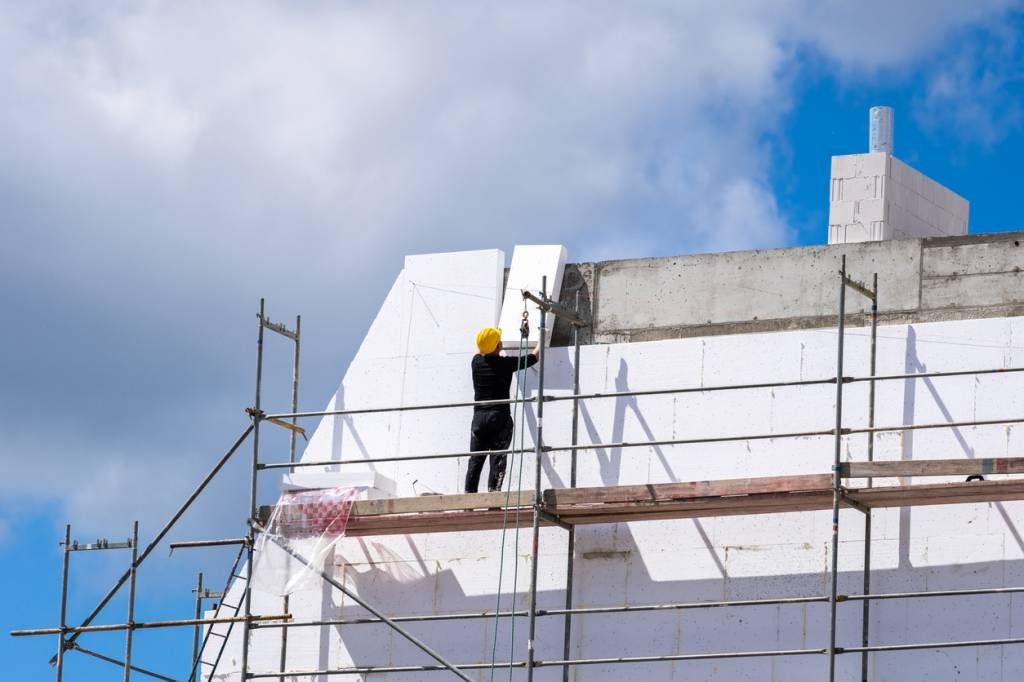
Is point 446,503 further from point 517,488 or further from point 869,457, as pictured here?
point 869,457

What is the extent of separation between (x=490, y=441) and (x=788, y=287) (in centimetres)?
236

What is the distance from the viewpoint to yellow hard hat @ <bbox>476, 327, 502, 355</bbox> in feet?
45.7

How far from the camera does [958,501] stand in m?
12.2

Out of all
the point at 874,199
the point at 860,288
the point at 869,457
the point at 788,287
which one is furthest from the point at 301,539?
the point at 874,199

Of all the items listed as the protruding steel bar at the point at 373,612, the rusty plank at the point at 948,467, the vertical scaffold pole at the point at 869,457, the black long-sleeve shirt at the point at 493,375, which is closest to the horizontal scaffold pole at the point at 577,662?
the protruding steel bar at the point at 373,612

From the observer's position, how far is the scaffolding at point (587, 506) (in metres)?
11.9

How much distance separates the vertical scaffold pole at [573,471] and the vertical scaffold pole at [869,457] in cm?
197

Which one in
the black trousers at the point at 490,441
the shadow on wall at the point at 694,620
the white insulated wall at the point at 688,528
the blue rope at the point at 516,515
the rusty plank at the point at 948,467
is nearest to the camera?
the rusty plank at the point at 948,467

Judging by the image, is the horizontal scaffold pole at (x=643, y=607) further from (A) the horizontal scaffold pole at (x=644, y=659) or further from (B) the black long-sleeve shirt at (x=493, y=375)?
(B) the black long-sleeve shirt at (x=493, y=375)

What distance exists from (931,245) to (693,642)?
317cm

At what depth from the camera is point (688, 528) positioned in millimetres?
13203

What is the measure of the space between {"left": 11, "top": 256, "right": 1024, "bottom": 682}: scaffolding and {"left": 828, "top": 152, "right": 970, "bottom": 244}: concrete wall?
4.21 ft

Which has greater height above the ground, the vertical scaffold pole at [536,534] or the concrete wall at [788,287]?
the concrete wall at [788,287]

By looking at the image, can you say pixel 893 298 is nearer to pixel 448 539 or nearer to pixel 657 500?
pixel 657 500
